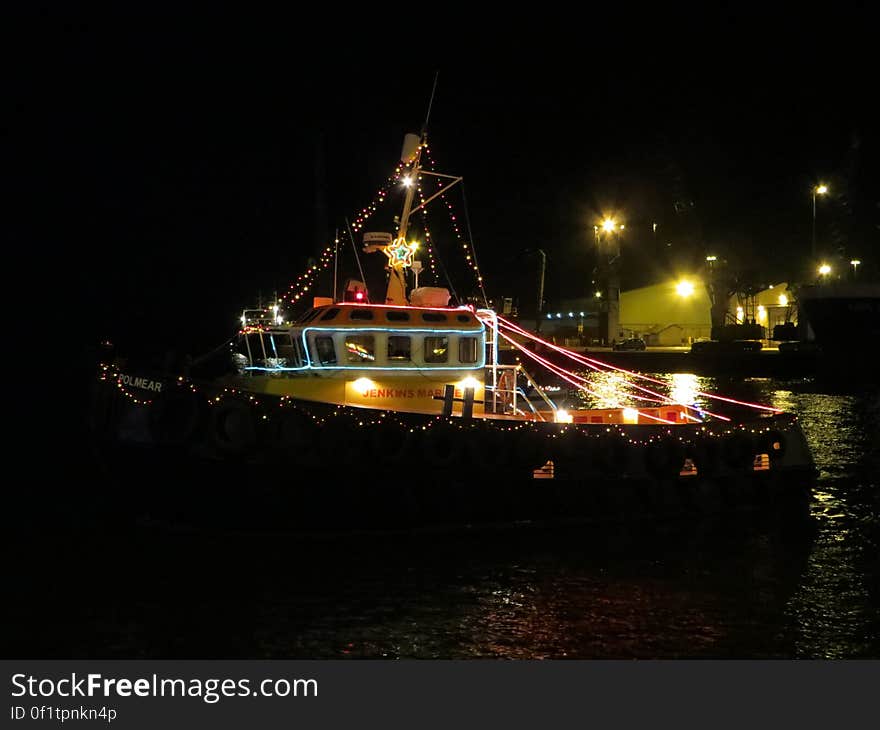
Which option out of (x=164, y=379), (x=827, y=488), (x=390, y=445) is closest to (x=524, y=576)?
(x=390, y=445)

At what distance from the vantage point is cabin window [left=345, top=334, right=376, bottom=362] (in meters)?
14.9

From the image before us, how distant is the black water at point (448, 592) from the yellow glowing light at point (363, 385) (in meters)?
2.36

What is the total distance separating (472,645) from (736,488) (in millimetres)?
7523

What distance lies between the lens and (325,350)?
14.9 m

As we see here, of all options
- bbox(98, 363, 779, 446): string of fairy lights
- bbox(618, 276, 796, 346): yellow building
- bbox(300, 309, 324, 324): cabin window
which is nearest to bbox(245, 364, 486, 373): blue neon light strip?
bbox(300, 309, 324, 324): cabin window

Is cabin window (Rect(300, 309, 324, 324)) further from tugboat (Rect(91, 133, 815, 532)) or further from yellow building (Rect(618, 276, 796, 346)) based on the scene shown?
yellow building (Rect(618, 276, 796, 346))

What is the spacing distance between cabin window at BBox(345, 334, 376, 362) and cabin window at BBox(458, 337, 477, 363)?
1.46 meters

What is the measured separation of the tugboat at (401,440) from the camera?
13.0 meters

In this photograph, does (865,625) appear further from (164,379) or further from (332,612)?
(164,379)

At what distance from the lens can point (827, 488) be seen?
65.3ft

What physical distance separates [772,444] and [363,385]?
7.13m

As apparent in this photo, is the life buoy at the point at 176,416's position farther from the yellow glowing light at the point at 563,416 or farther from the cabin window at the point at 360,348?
the yellow glowing light at the point at 563,416

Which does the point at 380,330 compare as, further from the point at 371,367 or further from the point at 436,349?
the point at 436,349

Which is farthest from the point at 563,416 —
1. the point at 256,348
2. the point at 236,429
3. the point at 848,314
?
the point at 848,314
